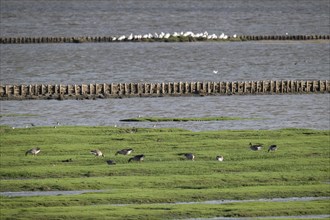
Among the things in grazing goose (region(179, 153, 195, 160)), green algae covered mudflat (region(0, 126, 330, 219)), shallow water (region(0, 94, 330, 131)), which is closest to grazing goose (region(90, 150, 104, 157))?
green algae covered mudflat (region(0, 126, 330, 219))

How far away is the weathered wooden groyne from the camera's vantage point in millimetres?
78812

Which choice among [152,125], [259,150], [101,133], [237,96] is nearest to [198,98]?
[237,96]

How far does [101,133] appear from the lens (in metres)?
57.4

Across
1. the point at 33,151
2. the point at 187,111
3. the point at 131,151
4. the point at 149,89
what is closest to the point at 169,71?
the point at 149,89

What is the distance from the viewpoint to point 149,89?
81000mm

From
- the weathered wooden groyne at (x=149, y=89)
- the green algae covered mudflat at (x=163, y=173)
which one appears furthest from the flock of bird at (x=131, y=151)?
the weathered wooden groyne at (x=149, y=89)

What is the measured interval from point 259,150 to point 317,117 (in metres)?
23.5

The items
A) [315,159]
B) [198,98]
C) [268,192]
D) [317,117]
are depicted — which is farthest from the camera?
[198,98]

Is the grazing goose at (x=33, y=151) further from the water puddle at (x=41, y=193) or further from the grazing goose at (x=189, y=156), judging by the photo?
the water puddle at (x=41, y=193)

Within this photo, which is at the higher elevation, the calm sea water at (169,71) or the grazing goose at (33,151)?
the grazing goose at (33,151)

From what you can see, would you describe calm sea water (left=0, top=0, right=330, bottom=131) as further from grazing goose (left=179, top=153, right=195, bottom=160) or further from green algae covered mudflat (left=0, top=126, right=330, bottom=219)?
grazing goose (left=179, top=153, right=195, bottom=160)

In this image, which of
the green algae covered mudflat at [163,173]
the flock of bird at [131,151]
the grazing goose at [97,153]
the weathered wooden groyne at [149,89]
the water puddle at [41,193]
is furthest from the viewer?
the weathered wooden groyne at [149,89]

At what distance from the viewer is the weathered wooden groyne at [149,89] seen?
259ft

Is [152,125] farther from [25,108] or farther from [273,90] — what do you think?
[273,90]
